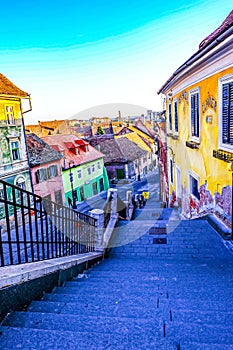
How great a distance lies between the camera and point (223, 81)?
5.79 meters

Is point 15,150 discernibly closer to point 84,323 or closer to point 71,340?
point 84,323

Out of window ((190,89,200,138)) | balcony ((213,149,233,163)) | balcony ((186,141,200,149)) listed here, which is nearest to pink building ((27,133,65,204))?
balcony ((186,141,200,149))

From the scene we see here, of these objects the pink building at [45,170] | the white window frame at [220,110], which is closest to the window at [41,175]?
the pink building at [45,170]

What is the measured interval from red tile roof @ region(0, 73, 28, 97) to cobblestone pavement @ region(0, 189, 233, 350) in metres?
14.6

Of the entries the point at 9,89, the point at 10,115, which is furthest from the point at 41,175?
the point at 9,89

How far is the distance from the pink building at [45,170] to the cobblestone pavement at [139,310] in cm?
1596

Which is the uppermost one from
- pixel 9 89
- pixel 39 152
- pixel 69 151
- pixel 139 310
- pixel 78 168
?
pixel 9 89

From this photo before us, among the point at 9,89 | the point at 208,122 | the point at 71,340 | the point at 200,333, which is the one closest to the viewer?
the point at 71,340

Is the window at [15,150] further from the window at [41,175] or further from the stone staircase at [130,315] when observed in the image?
the stone staircase at [130,315]

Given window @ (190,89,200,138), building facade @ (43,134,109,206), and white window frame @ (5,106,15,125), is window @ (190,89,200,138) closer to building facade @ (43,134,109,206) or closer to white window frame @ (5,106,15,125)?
white window frame @ (5,106,15,125)

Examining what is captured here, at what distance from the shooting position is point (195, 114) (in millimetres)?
8242

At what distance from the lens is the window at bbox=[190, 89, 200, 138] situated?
7945mm

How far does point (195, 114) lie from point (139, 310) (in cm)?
679

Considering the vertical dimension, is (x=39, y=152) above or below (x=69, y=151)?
above
